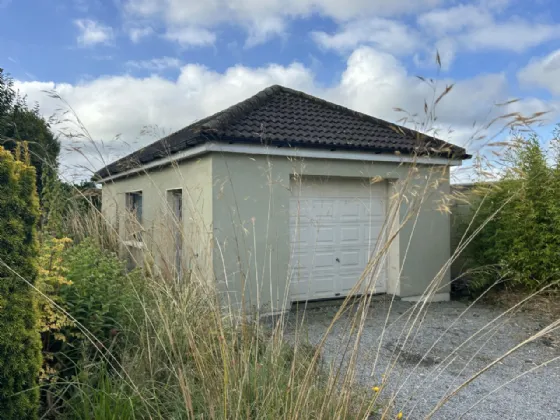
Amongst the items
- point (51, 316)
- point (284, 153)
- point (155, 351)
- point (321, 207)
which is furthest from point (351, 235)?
point (51, 316)

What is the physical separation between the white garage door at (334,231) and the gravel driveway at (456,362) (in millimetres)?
592

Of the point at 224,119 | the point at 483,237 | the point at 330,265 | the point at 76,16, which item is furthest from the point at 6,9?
the point at 483,237

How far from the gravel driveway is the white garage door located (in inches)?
23.3

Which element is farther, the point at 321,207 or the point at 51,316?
the point at 321,207

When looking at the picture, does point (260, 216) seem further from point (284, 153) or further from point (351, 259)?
point (351, 259)

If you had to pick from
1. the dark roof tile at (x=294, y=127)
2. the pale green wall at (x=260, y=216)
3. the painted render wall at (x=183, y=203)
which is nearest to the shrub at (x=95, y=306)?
the painted render wall at (x=183, y=203)

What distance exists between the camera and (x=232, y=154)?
22.8 feet

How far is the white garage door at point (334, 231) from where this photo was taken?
7664 millimetres

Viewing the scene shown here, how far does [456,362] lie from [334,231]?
3.38 meters

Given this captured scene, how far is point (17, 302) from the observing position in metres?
2.56

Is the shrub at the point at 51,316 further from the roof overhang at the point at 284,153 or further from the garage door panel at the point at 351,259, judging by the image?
the garage door panel at the point at 351,259

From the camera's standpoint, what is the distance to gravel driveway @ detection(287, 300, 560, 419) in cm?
371

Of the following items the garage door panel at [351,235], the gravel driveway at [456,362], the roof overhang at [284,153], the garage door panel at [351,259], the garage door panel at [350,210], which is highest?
the roof overhang at [284,153]

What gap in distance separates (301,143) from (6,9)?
4.52m
